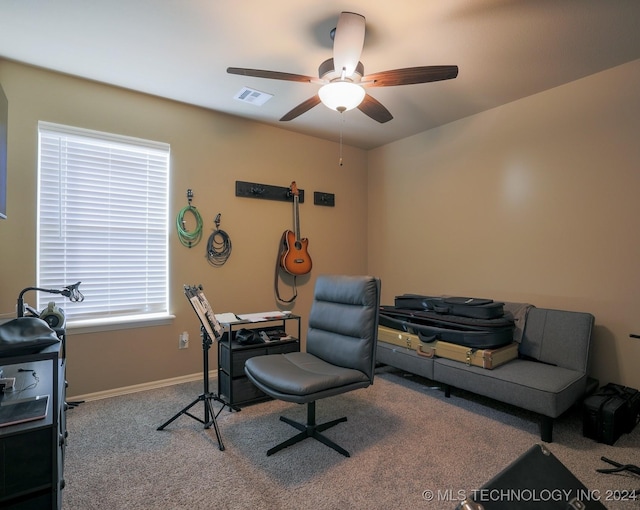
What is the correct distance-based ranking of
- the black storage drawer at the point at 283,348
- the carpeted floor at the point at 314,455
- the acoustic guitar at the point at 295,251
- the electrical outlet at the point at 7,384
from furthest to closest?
1. the acoustic guitar at the point at 295,251
2. the black storage drawer at the point at 283,348
3. the carpeted floor at the point at 314,455
4. the electrical outlet at the point at 7,384

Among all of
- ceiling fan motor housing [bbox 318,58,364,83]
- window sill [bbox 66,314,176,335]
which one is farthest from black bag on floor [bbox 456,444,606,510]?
window sill [bbox 66,314,176,335]

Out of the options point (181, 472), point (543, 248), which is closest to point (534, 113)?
point (543, 248)

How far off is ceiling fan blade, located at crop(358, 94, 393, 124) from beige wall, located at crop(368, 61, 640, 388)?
144 cm

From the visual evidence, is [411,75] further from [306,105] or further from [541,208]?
→ [541,208]

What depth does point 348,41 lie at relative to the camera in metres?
1.87

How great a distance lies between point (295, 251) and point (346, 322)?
5.25 ft

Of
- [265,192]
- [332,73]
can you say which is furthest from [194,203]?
[332,73]

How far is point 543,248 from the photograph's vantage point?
2957mm

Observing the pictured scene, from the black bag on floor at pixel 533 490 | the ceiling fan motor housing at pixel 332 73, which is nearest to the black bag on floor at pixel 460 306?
the black bag on floor at pixel 533 490

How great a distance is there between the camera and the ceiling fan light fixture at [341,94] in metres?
1.93

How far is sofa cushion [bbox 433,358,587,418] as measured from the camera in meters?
2.19

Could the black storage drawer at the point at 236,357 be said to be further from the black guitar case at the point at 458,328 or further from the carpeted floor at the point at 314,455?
the black guitar case at the point at 458,328

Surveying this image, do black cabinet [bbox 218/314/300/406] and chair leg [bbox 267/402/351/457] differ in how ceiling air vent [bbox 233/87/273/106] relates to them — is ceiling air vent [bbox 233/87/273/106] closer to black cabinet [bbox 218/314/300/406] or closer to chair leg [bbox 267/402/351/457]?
black cabinet [bbox 218/314/300/406]

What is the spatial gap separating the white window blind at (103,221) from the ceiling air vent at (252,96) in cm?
84
